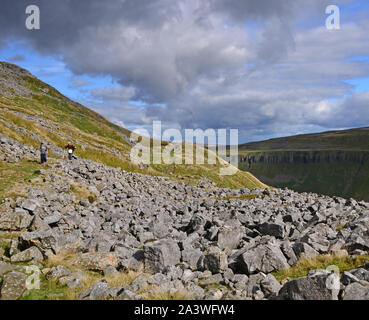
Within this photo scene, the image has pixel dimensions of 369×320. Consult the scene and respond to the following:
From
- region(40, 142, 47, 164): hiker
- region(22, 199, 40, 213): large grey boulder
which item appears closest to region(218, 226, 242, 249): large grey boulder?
region(22, 199, 40, 213): large grey boulder

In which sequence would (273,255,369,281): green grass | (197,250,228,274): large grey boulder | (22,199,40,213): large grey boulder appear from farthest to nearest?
(22,199,40,213): large grey boulder < (197,250,228,274): large grey boulder < (273,255,369,281): green grass

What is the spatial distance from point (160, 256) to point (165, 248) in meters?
0.52

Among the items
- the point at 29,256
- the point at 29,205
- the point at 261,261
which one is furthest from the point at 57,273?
the point at 29,205

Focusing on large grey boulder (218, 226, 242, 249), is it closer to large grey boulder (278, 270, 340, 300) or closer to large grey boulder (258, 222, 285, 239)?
large grey boulder (258, 222, 285, 239)

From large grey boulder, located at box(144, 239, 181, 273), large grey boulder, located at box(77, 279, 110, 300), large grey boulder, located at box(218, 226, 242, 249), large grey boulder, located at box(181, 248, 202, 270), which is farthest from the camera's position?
large grey boulder, located at box(218, 226, 242, 249)

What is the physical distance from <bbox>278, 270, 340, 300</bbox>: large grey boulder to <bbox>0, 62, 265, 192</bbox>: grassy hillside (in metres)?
44.6

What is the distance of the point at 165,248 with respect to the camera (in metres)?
13.5

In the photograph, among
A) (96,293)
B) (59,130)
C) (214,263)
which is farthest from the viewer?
(59,130)

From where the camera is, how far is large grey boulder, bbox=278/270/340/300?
8.30m

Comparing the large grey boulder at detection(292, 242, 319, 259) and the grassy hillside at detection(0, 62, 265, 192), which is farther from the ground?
the grassy hillside at detection(0, 62, 265, 192)

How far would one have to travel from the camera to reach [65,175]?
102 feet

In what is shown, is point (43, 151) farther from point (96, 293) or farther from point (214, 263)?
point (214, 263)

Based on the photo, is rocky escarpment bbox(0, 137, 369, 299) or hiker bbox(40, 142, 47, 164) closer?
rocky escarpment bbox(0, 137, 369, 299)

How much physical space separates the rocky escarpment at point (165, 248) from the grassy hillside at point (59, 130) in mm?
26808
